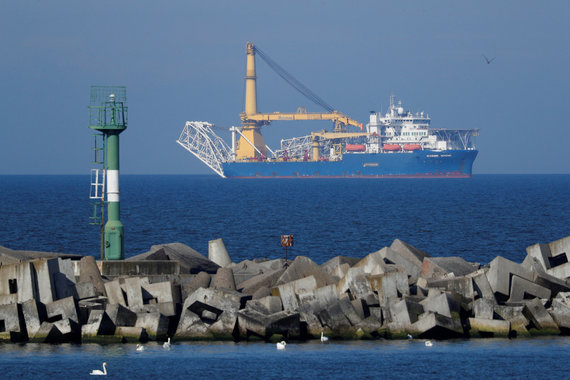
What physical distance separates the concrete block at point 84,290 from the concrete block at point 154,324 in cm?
123

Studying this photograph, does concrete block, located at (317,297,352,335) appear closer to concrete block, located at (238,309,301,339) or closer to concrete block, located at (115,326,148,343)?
concrete block, located at (238,309,301,339)

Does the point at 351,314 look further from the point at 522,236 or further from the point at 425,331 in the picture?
the point at 522,236

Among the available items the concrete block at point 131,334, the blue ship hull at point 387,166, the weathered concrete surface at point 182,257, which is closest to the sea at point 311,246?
the concrete block at point 131,334

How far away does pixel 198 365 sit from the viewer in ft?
39.5

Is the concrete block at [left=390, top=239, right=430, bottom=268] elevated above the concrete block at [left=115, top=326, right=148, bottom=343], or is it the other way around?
the concrete block at [left=390, top=239, right=430, bottom=268]

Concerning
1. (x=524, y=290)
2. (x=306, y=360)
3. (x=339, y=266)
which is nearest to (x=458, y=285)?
(x=524, y=290)

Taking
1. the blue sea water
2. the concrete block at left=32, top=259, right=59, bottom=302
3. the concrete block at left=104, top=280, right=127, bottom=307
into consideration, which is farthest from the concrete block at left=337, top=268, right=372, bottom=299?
the blue sea water

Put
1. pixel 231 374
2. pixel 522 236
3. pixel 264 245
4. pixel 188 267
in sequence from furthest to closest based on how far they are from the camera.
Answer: pixel 522 236 < pixel 264 245 < pixel 188 267 < pixel 231 374

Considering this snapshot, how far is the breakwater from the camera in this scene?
13359 mm

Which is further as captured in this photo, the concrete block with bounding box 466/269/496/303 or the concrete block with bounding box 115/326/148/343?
the concrete block with bounding box 466/269/496/303

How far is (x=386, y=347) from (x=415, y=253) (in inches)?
207

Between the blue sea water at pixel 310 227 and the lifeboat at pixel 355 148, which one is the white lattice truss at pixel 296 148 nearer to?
the lifeboat at pixel 355 148

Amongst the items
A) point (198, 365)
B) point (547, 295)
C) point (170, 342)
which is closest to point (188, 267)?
point (170, 342)

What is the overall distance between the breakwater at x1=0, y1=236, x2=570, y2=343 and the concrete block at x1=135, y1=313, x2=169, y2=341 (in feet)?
0.05
